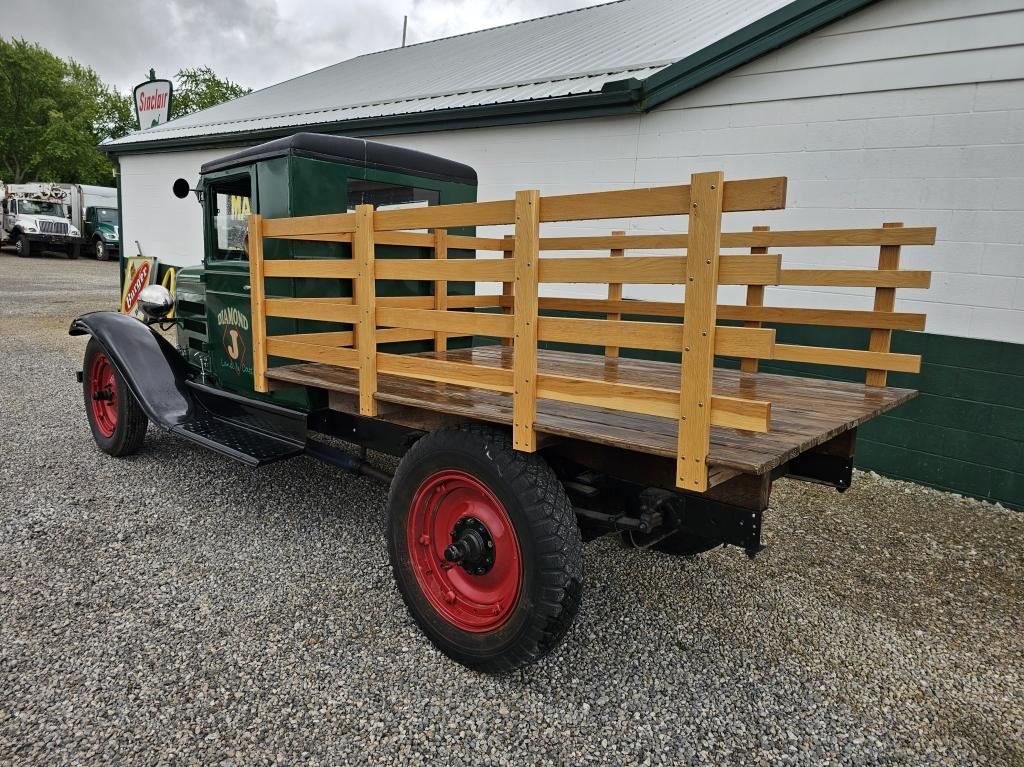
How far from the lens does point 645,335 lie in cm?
208

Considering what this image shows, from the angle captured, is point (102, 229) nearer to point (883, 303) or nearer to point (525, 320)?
point (525, 320)

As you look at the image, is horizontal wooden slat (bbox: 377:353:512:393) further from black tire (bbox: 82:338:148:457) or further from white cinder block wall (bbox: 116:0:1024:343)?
white cinder block wall (bbox: 116:0:1024:343)

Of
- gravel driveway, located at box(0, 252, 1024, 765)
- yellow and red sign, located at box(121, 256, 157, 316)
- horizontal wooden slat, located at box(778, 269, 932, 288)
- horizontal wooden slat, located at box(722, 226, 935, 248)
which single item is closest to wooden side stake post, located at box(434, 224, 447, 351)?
gravel driveway, located at box(0, 252, 1024, 765)

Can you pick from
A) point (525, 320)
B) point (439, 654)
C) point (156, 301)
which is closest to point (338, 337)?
point (525, 320)

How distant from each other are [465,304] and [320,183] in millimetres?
1045

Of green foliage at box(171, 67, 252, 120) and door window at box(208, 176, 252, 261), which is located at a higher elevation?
green foliage at box(171, 67, 252, 120)

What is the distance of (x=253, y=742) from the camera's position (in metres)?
2.17

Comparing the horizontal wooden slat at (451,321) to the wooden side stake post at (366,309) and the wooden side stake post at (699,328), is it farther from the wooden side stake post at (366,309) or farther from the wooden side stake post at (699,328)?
the wooden side stake post at (699,328)

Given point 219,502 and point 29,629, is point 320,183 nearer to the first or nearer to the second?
point 219,502

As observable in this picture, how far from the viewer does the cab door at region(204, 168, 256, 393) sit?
3.91 meters

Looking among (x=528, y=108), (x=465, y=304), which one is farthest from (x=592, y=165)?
(x=465, y=304)

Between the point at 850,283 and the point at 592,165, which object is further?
the point at 592,165

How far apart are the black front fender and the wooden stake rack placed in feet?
3.81

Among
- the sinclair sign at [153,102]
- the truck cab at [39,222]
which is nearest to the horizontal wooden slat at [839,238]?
the sinclair sign at [153,102]
